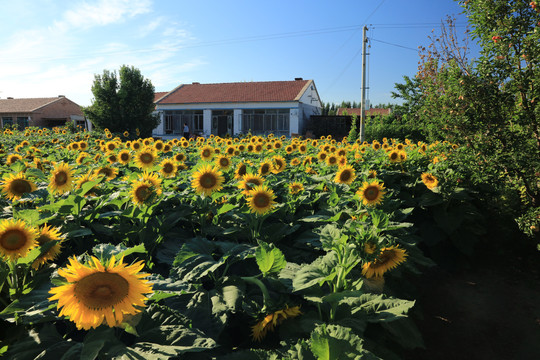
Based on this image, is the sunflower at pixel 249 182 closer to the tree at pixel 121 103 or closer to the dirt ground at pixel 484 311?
the dirt ground at pixel 484 311

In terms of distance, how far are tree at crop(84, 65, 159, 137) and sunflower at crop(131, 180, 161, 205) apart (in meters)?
29.9

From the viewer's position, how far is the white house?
3572cm

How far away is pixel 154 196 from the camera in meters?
2.57

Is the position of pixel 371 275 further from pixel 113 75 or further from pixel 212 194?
pixel 113 75

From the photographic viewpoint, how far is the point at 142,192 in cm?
259

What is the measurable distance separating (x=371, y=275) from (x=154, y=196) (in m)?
1.58

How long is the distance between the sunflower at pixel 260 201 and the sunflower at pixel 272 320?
1.04 meters

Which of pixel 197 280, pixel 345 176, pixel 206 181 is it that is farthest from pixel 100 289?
pixel 345 176

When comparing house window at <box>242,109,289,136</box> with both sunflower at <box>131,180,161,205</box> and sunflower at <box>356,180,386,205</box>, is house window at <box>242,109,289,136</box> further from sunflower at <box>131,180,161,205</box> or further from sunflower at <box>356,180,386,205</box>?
sunflower at <box>131,180,161,205</box>

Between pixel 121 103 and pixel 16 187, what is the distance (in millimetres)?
30752

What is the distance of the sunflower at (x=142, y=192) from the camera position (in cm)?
256

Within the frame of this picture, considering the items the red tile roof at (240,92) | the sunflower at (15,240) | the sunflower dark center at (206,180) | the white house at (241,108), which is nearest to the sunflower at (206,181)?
the sunflower dark center at (206,180)

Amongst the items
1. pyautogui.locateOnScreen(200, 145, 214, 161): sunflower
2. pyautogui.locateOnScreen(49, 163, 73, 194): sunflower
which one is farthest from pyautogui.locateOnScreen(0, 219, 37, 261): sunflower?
pyautogui.locateOnScreen(200, 145, 214, 161): sunflower

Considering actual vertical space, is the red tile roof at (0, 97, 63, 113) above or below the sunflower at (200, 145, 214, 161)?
above
